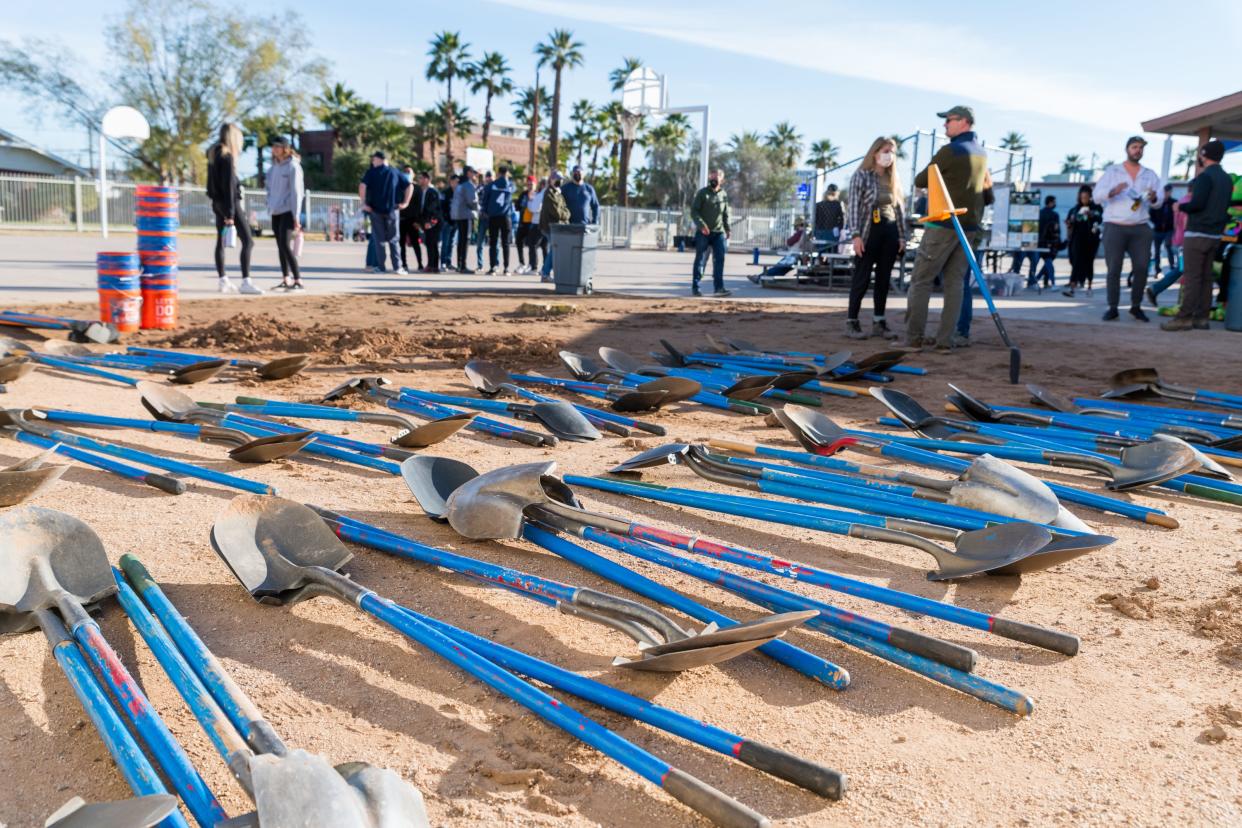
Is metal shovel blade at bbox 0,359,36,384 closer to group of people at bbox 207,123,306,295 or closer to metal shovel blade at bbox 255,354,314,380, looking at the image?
metal shovel blade at bbox 255,354,314,380

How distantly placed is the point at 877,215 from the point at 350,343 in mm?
4669

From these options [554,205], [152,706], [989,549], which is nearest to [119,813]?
[152,706]

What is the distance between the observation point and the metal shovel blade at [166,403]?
4.79 metres

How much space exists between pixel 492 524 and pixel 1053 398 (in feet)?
13.6

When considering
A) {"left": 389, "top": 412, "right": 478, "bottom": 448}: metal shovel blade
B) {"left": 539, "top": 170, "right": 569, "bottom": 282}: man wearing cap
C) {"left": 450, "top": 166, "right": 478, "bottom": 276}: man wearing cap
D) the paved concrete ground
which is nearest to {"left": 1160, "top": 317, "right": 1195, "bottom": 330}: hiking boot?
the paved concrete ground

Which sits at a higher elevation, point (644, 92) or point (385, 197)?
point (644, 92)

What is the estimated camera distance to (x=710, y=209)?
13.2m

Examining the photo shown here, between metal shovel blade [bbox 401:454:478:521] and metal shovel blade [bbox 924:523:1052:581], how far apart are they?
5.52 ft

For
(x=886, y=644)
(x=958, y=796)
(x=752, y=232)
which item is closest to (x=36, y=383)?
(x=886, y=644)

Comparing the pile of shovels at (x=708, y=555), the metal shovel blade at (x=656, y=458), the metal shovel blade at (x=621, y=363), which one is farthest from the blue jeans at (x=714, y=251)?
the pile of shovels at (x=708, y=555)

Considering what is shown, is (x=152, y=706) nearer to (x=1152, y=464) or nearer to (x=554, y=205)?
(x=1152, y=464)

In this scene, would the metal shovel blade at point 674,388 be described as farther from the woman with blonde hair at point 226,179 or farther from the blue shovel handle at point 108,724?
the woman with blonde hair at point 226,179

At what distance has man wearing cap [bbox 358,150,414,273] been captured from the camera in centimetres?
1389

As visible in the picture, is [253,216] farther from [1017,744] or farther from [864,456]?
[1017,744]
